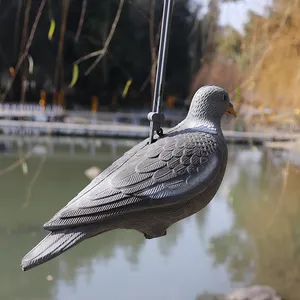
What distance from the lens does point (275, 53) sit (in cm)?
174

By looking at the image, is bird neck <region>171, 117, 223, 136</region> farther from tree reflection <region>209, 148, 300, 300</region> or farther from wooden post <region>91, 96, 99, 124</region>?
wooden post <region>91, 96, 99, 124</region>

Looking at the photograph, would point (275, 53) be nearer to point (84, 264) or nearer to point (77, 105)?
point (84, 264)

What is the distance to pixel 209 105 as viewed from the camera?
701 millimetres

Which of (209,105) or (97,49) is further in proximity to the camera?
(97,49)

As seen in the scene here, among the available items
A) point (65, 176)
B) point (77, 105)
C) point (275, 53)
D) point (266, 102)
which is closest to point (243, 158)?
point (65, 176)

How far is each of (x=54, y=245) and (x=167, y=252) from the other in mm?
1838

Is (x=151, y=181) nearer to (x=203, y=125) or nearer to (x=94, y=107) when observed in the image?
(x=203, y=125)

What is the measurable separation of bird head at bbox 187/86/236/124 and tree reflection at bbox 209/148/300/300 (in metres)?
0.88

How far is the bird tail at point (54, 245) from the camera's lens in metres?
0.59

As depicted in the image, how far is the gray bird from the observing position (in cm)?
60

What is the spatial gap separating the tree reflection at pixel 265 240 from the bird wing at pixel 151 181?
95cm

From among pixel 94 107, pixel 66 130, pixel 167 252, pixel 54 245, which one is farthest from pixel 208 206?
pixel 94 107

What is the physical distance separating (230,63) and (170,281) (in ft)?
4.17

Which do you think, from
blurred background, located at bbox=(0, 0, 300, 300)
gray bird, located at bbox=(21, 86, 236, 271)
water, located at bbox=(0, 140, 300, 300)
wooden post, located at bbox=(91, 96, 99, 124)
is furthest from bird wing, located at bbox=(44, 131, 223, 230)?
wooden post, located at bbox=(91, 96, 99, 124)
